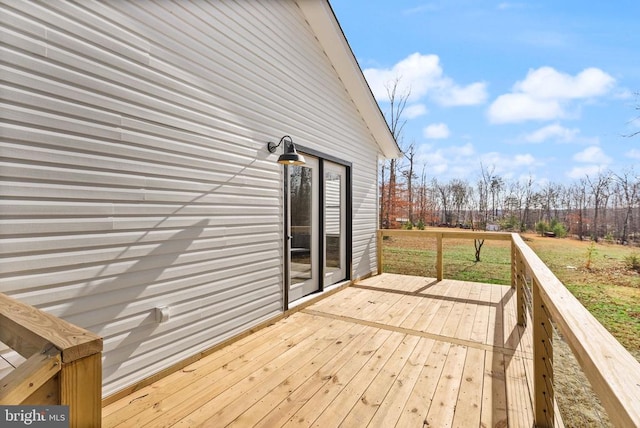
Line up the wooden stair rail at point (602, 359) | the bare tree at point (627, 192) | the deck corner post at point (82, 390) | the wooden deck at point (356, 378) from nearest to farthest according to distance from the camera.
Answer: the wooden stair rail at point (602, 359) < the deck corner post at point (82, 390) < the wooden deck at point (356, 378) < the bare tree at point (627, 192)

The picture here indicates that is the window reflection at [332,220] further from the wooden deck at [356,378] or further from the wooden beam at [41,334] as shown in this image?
the wooden beam at [41,334]

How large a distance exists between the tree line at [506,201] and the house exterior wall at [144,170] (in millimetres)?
10218

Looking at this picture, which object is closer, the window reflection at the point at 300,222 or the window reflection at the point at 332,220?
the window reflection at the point at 300,222

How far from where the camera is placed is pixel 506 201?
14.0 meters

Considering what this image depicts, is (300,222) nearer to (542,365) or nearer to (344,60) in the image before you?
(344,60)

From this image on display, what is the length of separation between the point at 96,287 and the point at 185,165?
114 cm

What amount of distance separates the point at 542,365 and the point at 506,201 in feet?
46.8

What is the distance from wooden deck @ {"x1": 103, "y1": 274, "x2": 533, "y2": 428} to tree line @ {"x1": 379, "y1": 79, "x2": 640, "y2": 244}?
385 inches

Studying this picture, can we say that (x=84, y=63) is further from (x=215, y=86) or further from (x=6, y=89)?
(x=215, y=86)

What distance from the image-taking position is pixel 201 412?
1.98m

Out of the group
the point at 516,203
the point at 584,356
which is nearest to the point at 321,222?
the point at 584,356

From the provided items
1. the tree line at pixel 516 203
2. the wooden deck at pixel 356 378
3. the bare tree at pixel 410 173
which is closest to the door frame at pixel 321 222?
the wooden deck at pixel 356 378

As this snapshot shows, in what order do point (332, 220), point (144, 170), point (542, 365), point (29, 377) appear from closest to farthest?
point (29, 377)
point (542, 365)
point (144, 170)
point (332, 220)

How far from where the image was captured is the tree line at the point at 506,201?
10.9m
